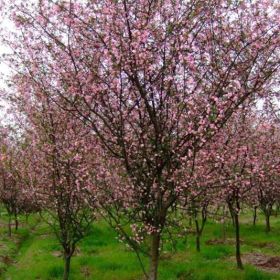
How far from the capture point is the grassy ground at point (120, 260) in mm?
15648

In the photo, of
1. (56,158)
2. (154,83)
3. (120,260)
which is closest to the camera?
(154,83)

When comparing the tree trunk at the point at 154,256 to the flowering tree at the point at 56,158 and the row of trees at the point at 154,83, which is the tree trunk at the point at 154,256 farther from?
the flowering tree at the point at 56,158

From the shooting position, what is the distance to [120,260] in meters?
17.9

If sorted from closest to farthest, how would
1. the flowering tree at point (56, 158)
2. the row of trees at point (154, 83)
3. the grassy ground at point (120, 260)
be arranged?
1. the row of trees at point (154, 83)
2. the flowering tree at point (56, 158)
3. the grassy ground at point (120, 260)

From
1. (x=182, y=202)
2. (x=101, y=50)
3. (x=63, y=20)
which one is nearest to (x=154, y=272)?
(x=182, y=202)

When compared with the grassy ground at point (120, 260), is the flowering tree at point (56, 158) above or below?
above

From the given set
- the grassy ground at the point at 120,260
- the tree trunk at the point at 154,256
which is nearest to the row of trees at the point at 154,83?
the tree trunk at the point at 154,256

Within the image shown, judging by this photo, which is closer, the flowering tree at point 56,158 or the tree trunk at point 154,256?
the tree trunk at point 154,256

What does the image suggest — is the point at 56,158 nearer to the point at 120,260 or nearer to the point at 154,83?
the point at 154,83

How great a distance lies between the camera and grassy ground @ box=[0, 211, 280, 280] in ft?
51.3

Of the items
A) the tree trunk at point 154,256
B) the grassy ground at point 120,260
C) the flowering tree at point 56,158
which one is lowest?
the grassy ground at point 120,260

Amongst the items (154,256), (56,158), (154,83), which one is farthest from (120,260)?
(154,83)

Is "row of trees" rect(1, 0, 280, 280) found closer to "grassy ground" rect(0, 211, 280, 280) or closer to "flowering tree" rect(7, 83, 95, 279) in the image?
"flowering tree" rect(7, 83, 95, 279)

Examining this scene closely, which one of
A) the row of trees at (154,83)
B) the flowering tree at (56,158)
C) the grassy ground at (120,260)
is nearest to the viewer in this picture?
the row of trees at (154,83)
